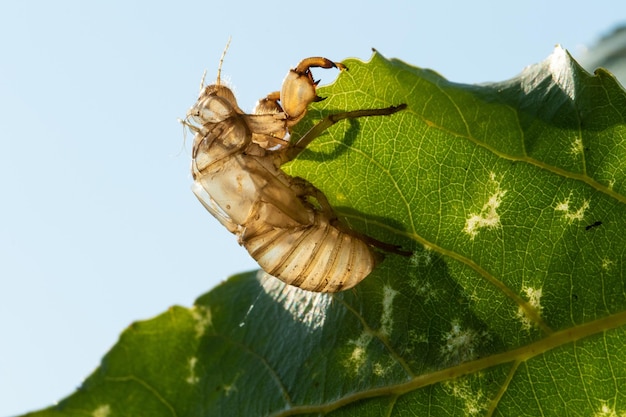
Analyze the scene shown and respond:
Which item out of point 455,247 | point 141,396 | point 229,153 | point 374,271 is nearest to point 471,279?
point 455,247

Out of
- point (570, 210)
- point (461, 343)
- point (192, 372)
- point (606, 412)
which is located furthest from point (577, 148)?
point (192, 372)

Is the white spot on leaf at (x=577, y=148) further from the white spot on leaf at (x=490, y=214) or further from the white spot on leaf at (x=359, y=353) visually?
the white spot on leaf at (x=359, y=353)

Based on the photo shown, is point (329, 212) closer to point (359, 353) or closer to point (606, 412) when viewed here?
point (359, 353)

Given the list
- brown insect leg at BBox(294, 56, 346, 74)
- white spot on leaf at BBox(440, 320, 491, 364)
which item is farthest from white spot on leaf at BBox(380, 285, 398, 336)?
brown insect leg at BBox(294, 56, 346, 74)

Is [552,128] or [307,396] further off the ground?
[552,128]

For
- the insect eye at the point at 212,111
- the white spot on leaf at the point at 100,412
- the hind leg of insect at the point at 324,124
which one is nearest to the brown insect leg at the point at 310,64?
the hind leg of insect at the point at 324,124

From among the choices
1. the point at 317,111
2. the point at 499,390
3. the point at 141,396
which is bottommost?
the point at 499,390

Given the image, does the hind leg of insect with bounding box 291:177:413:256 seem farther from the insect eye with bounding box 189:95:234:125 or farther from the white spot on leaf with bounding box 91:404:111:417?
the white spot on leaf with bounding box 91:404:111:417

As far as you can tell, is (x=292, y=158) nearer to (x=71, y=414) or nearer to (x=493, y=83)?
(x=493, y=83)
